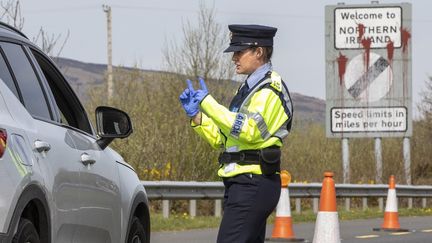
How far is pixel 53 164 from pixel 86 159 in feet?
2.39

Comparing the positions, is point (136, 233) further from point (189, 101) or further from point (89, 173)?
point (189, 101)

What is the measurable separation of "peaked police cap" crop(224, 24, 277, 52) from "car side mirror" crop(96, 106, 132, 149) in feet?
3.48

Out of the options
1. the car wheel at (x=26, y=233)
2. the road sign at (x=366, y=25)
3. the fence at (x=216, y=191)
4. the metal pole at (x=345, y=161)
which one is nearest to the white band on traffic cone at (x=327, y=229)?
the car wheel at (x=26, y=233)

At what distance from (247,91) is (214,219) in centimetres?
1422

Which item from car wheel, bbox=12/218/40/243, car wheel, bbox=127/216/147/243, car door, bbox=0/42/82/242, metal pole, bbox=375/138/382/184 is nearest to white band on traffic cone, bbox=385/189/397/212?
car wheel, bbox=127/216/147/243

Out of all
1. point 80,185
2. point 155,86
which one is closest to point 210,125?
point 80,185

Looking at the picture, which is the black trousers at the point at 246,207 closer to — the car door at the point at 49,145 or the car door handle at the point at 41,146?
the car door at the point at 49,145

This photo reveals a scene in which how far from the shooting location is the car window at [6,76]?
6488 millimetres

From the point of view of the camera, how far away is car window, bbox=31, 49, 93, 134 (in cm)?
747

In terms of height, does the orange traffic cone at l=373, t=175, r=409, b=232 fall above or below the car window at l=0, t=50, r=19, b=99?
below

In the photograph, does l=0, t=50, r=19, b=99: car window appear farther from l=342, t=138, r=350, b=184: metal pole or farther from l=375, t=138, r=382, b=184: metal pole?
l=375, t=138, r=382, b=184: metal pole

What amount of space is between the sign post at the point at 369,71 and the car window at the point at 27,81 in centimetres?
2908

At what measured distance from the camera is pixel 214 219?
2134cm

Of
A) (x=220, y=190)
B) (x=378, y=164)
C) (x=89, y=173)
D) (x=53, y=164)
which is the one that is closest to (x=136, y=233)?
(x=89, y=173)
